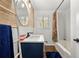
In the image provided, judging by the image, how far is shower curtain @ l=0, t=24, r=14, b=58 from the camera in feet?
3.84

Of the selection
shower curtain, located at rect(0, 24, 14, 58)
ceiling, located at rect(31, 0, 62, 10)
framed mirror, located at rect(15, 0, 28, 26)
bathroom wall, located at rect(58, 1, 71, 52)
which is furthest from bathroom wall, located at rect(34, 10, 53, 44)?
shower curtain, located at rect(0, 24, 14, 58)

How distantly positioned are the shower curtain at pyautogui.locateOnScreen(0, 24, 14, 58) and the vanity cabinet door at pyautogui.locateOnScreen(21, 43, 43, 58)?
467 mm

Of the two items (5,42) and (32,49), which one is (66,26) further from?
(5,42)

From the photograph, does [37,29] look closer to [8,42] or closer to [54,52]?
[54,52]

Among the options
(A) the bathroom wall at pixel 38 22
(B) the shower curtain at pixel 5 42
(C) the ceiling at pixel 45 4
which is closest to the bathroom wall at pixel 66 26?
(C) the ceiling at pixel 45 4

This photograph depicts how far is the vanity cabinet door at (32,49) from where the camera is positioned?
5.86ft

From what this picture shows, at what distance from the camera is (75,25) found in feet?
6.34

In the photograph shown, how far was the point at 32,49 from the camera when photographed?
5.90ft

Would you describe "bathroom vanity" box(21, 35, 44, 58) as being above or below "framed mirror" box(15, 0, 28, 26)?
below

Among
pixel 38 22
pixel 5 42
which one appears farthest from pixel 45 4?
pixel 5 42

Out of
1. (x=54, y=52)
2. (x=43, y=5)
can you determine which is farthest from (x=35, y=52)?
(x=43, y=5)

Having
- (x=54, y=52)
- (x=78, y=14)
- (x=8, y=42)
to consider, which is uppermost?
(x=78, y=14)

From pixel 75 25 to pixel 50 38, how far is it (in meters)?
2.69

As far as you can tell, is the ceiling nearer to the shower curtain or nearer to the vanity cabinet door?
the vanity cabinet door
